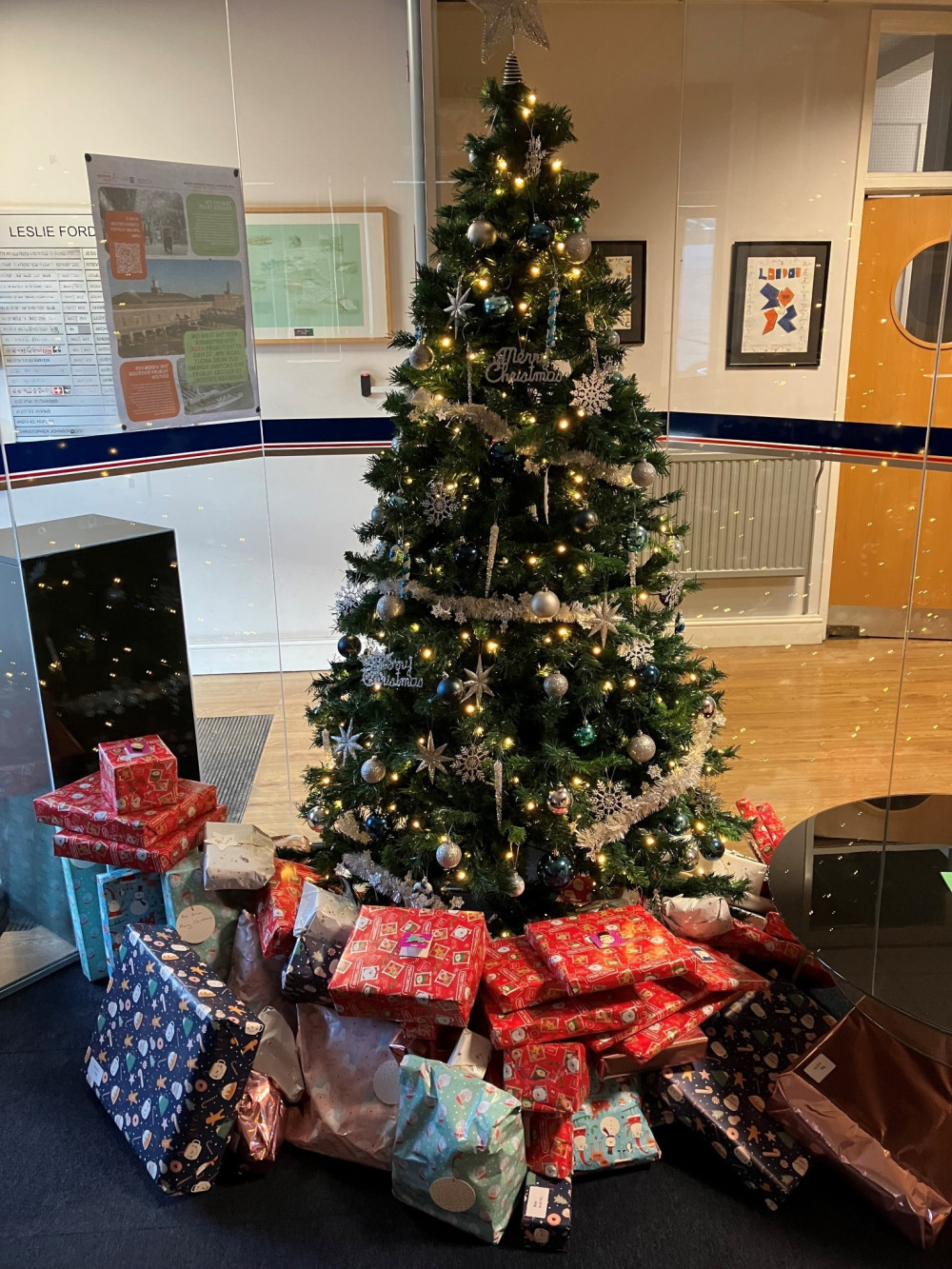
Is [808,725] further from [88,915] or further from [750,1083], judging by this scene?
[88,915]

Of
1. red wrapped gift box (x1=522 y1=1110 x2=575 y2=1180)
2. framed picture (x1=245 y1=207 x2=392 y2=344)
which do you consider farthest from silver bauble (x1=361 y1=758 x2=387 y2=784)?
framed picture (x1=245 y1=207 x2=392 y2=344)

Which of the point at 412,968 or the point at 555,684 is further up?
the point at 555,684

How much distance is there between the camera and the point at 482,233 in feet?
5.62

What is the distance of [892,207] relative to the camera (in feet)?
7.83

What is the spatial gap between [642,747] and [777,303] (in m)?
1.65

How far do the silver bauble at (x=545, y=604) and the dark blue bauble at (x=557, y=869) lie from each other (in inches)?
19.9

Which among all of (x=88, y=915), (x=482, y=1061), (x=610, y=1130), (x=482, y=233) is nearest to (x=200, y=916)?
(x=88, y=915)

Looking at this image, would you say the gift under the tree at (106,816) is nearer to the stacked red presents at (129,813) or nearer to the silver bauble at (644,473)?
the stacked red presents at (129,813)

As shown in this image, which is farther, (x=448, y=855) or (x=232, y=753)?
(x=232, y=753)

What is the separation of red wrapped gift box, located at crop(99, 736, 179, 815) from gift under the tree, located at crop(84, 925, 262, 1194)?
356 mm

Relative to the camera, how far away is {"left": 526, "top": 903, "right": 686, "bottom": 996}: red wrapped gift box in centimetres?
164

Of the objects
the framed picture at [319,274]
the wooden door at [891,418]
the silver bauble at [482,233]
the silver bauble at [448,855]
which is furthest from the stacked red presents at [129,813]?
the wooden door at [891,418]

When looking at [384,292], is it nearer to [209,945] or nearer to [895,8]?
[895,8]

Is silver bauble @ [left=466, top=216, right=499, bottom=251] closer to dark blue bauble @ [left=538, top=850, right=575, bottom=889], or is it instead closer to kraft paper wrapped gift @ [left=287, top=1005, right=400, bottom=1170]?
dark blue bauble @ [left=538, top=850, right=575, bottom=889]
